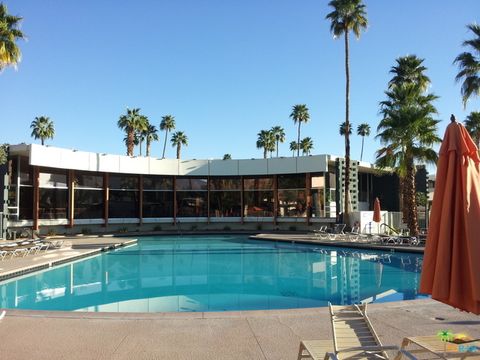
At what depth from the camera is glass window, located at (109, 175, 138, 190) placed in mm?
27391

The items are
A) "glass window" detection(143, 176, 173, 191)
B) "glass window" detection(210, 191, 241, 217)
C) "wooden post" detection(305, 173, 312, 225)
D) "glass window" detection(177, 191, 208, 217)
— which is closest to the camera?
"wooden post" detection(305, 173, 312, 225)

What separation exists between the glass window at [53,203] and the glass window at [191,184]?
7.95 metres

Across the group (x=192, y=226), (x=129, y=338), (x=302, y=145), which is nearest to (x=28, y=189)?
(x=192, y=226)

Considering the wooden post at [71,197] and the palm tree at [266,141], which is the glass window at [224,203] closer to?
the wooden post at [71,197]

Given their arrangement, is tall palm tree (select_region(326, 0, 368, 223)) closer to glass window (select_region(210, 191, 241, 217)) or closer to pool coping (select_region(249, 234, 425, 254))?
pool coping (select_region(249, 234, 425, 254))

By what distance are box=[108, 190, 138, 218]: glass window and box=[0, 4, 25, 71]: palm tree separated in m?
11.9

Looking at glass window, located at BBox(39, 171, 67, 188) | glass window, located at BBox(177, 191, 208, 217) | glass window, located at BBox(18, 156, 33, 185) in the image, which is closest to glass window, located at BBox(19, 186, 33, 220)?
glass window, located at BBox(18, 156, 33, 185)

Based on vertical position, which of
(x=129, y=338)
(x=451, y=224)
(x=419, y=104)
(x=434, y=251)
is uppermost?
(x=419, y=104)

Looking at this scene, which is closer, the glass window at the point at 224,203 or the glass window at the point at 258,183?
the glass window at the point at 258,183

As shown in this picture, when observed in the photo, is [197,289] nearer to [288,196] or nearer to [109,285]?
[109,285]

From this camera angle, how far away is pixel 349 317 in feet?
→ 14.5

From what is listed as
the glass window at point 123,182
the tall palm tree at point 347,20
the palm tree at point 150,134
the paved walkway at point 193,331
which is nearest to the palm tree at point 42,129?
the palm tree at point 150,134

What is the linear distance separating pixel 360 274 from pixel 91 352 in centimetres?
1035

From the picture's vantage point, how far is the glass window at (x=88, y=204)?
82.9 feet
